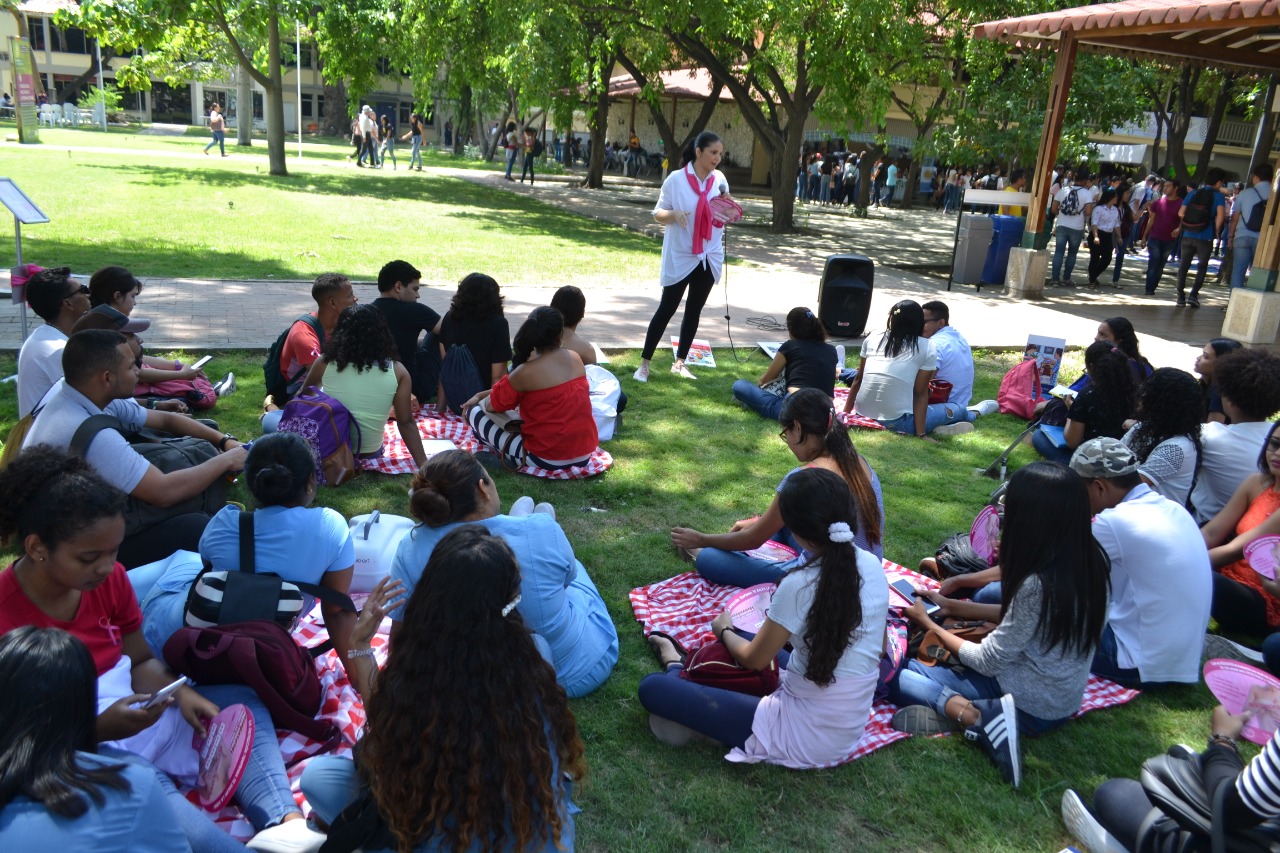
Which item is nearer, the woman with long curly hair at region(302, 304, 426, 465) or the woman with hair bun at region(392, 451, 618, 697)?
the woman with hair bun at region(392, 451, 618, 697)

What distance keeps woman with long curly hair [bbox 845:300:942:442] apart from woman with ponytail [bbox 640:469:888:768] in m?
3.92

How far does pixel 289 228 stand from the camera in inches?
583

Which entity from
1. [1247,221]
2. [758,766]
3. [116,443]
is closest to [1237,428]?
[758,766]

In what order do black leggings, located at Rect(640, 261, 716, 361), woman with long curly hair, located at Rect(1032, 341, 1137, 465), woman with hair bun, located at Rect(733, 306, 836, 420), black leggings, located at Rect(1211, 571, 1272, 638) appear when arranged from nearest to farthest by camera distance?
black leggings, located at Rect(1211, 571, 1272, 638) → woman with long curly hair, located at Rect(1032, 341, 1137, 465) → woman with hair bun, located at Rect(733, 306, 836, 420) → black leggings, located at Rect(640, 261, 716, 361)

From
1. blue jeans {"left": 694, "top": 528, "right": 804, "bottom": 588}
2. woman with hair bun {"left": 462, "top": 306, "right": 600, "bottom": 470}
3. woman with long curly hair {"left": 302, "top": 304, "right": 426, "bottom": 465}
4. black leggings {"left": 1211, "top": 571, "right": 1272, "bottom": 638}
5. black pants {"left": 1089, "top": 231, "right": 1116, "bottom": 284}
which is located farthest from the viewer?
black pants {"left": 1089, "top": 231, "right": 1116, "bottom": 284}

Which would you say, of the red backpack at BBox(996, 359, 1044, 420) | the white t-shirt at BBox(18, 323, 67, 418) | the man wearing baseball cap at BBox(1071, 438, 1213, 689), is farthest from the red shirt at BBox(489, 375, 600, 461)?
the red backpack at BBox(996, 359, 1044, 420)

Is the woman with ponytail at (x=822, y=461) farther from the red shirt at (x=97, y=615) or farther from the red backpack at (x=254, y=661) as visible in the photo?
the red shirt at (x=97, y=615)

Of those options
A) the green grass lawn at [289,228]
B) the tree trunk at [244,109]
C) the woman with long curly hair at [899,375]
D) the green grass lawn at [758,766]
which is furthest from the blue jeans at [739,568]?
the tree trunk at [244,109]

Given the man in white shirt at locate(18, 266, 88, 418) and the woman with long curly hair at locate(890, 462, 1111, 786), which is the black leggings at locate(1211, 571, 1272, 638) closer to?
the woman with long curly hair at locate(890, 462, 1111, 786)

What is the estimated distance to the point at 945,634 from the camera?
12.1ft

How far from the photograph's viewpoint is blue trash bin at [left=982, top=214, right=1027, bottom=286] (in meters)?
14.3

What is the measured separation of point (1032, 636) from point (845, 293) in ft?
21.9

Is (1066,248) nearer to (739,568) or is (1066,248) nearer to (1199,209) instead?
(1199,209)

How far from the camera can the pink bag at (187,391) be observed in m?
6.00
